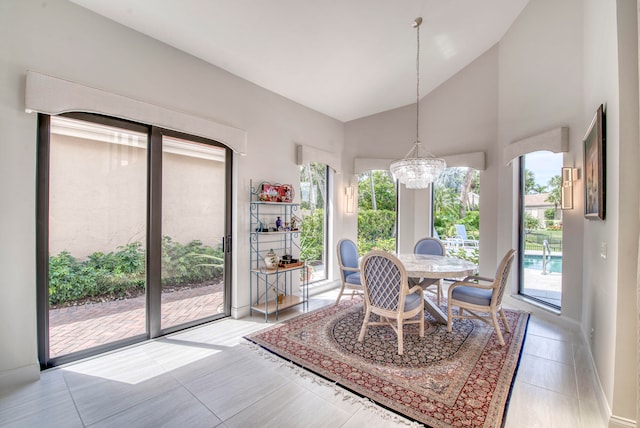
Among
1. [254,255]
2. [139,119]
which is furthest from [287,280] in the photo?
[139,119]

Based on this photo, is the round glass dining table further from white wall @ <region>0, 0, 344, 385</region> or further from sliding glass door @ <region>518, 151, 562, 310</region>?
white wall @ <region>0, 0, 344, 385</region>

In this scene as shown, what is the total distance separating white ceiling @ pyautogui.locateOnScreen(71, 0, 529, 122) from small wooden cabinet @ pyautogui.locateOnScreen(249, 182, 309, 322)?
1.63m

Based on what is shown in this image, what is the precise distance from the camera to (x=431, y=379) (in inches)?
89.4

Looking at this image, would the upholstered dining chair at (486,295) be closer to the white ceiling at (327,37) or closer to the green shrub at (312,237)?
the green shrub at (312,237)

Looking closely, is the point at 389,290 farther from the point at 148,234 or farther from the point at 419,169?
the point at 148,234

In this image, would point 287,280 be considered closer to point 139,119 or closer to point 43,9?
point 139,119

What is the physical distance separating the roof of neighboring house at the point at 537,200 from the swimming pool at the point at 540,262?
0.73 metres

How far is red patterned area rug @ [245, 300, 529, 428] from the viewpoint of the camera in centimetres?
195

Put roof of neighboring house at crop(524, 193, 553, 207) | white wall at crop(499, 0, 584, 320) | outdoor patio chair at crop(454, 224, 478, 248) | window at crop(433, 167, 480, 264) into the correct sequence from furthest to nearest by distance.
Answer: outdoor patio chair at crop(454, 224, 478, 248) < window at crop(433, 167, 480, 264) < roof of neighboring house at crop(524, 193, 553, 207) < white wall at crop(499, 0, 584, 320)

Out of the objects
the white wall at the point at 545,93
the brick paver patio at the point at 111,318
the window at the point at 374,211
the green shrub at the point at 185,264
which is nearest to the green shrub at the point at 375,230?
the window at the point at 374,211

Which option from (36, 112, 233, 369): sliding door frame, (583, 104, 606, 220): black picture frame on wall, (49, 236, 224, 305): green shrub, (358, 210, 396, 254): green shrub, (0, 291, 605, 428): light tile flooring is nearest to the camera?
(0, 291, 605, 428): light tile flooring

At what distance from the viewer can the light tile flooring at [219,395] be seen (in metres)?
1.83

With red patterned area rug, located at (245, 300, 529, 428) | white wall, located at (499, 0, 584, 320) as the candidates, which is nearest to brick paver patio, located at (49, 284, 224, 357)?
red patterned area rug, located at (245, 300, 529, 428)

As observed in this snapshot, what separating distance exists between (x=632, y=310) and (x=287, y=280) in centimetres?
356
